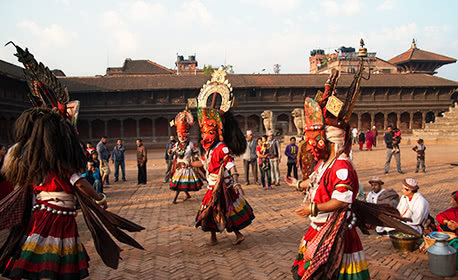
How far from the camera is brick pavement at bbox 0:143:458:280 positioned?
180 inches

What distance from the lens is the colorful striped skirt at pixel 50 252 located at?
316 cm

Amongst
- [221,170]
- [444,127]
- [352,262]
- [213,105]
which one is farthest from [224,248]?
[444,127]

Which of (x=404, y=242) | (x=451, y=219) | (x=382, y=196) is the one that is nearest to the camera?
(x=451, y=219)

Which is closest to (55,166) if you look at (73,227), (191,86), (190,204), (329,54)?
(73,227)

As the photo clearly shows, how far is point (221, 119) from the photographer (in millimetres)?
5879

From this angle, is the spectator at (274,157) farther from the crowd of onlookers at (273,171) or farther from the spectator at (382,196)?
the spectator at (382,196)

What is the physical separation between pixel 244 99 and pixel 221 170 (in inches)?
1178

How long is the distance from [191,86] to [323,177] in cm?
3105

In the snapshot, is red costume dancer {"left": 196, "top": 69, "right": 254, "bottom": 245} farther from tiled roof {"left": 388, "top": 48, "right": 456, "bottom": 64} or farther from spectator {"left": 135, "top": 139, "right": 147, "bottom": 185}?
tiled roof {"left": 388, "top": 48, "right": 456, "bottom": 64}

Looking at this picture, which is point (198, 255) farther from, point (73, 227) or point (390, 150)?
point (390, 150)

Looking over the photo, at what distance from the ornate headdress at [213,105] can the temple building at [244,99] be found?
27470 mm

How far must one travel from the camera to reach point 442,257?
425 cm

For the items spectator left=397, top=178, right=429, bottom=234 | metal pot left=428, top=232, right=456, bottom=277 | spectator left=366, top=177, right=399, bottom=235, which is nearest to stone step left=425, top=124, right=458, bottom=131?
spectator left=366, top=177, right=399, bottom=235

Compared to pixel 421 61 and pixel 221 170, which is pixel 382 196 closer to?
pixel 221 170
